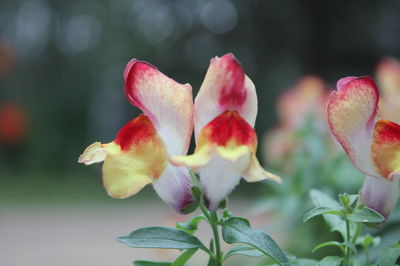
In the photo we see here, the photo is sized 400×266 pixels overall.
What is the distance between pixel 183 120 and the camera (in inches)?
16.2

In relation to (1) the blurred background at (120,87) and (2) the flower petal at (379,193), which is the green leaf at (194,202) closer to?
(2) the flower petal at (379,193)

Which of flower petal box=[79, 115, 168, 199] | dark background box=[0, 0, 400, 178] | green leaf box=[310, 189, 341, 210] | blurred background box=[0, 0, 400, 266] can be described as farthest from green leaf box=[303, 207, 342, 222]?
dark background box=[0, 0, 400, 178]

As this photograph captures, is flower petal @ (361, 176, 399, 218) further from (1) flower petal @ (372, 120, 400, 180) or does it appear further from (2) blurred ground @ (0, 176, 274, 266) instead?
(2) blurred ground @ (0, 176, 274, 266)

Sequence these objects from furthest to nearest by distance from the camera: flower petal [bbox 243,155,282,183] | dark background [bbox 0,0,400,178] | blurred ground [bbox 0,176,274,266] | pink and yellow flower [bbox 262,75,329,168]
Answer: dark background [bbox 0,0,400,178] → blurred ground [bbox 0,176,274,266] → pink and yellow flower [bbox 262,75,329,168] → flower petal [bbox 243,155,282,183]

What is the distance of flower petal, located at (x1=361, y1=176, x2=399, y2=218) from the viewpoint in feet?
1.40

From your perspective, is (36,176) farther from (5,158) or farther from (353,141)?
(353,141)

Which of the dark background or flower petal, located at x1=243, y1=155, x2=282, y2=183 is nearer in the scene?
flower petal, located at x1=243, y1=155, x2=282, y2=183

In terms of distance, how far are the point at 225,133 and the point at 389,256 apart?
0.45 feet

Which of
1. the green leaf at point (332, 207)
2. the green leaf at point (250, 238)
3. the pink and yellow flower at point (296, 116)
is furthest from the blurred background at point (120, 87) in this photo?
the green leaf at point (250, 238)

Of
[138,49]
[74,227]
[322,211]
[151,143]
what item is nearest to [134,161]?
[151,143]

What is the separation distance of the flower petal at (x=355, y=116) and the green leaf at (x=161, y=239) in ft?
0.41

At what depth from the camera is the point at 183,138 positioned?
412 mm

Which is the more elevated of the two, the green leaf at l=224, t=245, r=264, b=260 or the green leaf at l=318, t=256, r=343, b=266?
the green leaf at l=224, t=245, r=264, b=260

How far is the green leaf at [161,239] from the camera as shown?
0.39 meters
